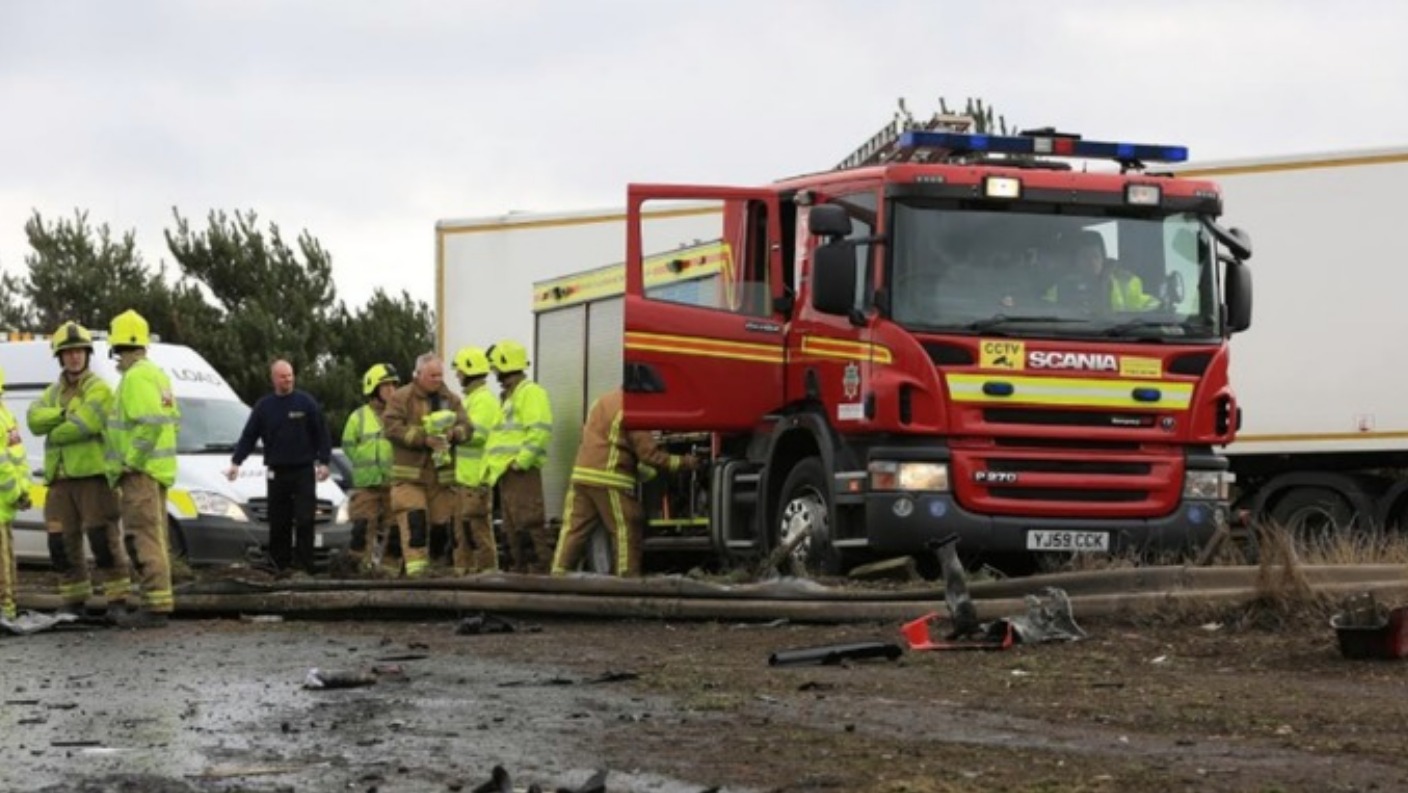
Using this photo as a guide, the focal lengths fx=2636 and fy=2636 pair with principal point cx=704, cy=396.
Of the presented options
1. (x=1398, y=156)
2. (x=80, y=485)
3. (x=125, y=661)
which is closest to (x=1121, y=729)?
(x=125, y=661)

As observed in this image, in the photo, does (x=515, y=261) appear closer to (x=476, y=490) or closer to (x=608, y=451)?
(x=476, y=490)

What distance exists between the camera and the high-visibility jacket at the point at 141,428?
14258 millimetres

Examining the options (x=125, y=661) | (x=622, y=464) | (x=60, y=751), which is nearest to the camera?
(x=60, y=751)

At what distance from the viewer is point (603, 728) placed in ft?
26.8

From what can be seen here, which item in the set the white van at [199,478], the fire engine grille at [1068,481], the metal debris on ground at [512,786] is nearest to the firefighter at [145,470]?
the fire engine grille at [1068,481]

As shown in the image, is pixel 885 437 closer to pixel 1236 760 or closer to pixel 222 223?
pixel 1236 760

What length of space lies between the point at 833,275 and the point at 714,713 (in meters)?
5.70

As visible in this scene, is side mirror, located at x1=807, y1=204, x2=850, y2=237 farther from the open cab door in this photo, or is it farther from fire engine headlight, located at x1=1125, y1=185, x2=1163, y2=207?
fire engine headlight, located at x1=1125, y1=185, x2=1163, y2=207

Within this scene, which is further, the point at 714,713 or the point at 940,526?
the point at 940,526

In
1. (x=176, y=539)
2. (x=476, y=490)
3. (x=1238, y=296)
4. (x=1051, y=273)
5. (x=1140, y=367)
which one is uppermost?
(x=1051, y=273)

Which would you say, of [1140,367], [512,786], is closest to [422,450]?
[1140,367]

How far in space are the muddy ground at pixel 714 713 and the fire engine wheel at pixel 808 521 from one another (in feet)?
6.84

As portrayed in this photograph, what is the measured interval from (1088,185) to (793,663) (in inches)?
194

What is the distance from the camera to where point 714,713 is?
859 centimetres
